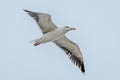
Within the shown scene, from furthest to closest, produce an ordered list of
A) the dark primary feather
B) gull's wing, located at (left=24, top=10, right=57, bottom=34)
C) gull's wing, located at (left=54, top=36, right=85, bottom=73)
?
the dark primary feather → gull's wing, located at (left=54, top=36, right=85, bottom=73) → gull's wing, located at (left=24, top=10, right=57, bottom=34)

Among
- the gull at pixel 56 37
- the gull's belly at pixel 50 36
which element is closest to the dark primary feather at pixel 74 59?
the gull at pixel 56 37

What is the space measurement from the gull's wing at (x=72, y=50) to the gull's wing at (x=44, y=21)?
3.72 ft

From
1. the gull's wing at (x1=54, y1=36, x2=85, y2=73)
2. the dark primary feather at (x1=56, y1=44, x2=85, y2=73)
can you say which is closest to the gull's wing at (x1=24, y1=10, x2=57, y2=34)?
the gull's wing at (x1=54, y1=36, x2=85, y2=73)

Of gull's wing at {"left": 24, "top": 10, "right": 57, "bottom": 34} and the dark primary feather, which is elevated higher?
gull's wing at {"left": 24, "top": 10, "right": 57, "bottom": 34}

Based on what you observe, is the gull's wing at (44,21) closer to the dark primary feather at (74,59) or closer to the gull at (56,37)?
the gull at (56,37)

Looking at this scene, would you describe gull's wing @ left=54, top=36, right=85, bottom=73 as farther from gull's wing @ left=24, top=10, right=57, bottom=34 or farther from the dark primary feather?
gull's wing @ left=24, top=10, right=57, bottom=34

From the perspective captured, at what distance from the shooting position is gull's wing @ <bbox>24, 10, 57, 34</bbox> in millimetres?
20391

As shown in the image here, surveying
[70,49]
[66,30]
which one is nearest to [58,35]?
[66,30]

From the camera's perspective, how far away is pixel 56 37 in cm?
2058

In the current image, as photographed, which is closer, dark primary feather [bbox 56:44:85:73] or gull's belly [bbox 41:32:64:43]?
gull's belly [bbox 41:32:64:43]

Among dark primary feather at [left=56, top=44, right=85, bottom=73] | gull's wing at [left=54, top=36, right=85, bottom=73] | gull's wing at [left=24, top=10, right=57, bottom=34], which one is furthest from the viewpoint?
dark primary feather at [left=56, top=44, right=85, bottom=73]

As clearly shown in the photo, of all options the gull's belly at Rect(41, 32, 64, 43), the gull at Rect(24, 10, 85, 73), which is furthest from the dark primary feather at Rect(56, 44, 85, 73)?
the gull's belly at Rect(41, 32, 64, 43)

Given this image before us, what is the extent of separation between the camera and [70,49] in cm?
2209

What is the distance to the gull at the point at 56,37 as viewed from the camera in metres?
20.4
